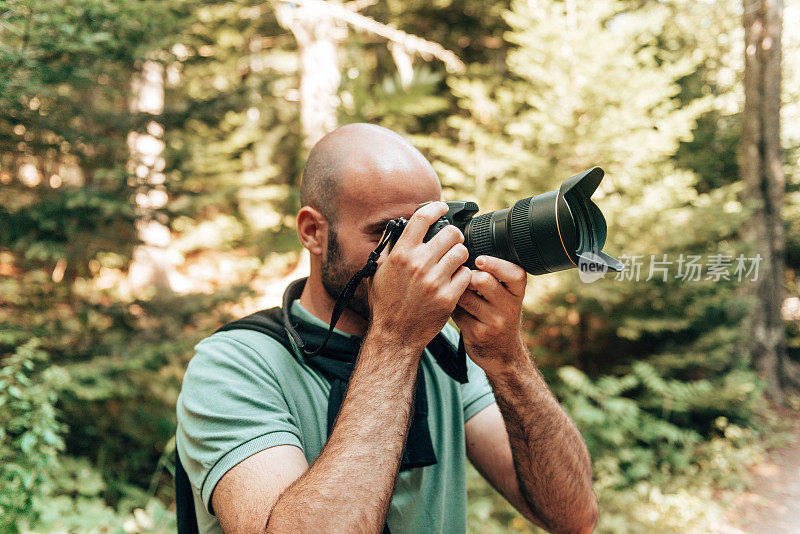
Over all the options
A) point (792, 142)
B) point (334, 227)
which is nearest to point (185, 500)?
point (334, 227)

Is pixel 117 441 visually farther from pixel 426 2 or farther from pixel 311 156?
pixel 426 2

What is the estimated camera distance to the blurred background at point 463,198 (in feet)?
9.17

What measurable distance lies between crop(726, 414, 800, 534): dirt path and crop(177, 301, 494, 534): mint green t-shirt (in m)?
3.88

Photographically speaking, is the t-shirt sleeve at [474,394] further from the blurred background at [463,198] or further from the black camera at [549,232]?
the blurred background at [463,198]

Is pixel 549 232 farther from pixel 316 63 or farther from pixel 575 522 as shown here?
pixel 316 63

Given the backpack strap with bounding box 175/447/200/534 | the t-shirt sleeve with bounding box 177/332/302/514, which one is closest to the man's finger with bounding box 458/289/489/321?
the t-shirt sleeve with bounding box 177/332/302/514

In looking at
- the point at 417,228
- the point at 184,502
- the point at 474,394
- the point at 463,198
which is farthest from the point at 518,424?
the point at 463,198

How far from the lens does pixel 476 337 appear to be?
1.27 metres

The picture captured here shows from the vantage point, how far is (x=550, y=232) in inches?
46.3

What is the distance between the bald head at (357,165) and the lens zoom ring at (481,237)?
0.24m

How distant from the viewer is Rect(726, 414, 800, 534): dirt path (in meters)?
4.13

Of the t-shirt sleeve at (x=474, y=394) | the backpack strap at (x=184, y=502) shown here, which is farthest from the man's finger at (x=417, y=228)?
the backpack strap at (x=184, y=502)

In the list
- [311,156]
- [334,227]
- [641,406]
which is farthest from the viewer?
[641,406]

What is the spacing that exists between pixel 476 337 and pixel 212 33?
3643 millimetres
